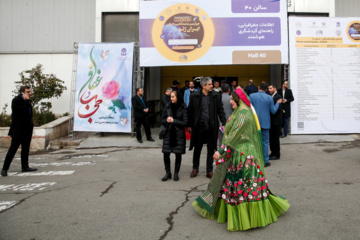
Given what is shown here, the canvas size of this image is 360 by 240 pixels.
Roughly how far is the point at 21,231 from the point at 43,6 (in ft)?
47.6

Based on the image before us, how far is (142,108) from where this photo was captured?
11.9 meters

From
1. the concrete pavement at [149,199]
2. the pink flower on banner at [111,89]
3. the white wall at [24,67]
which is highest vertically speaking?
the white wall at [24,67]

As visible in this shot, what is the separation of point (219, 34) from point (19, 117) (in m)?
6.85

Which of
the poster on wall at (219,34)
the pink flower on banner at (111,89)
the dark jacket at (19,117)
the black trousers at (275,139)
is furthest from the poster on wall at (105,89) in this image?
the black trousers at (275,139)

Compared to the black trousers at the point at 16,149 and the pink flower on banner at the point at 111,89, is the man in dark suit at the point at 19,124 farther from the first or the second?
the pink flower on banner at the point at 111,89

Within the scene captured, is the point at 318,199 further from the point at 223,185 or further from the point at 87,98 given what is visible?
the point at 87,98

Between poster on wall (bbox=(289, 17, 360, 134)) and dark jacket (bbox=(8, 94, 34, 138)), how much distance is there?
8026mm

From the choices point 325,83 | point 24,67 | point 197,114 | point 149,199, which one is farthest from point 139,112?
point 24,67

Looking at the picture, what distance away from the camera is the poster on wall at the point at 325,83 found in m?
11.9

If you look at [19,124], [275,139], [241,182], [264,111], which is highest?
[264,111]

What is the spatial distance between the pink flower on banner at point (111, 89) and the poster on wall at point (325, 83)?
5760 mm

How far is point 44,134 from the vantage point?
1212 centimetres

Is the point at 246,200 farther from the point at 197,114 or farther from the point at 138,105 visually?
the point at 138,105

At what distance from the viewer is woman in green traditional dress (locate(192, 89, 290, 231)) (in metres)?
4.21
